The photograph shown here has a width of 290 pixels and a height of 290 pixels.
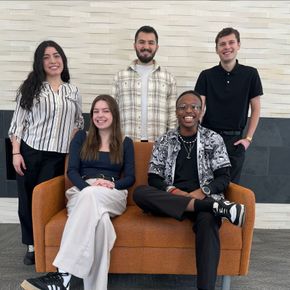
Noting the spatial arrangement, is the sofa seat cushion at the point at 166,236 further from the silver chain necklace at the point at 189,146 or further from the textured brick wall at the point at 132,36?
the textured brick wall at the point at 132,36

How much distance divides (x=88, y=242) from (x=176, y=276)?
2.84ft

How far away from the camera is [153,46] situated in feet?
9.61

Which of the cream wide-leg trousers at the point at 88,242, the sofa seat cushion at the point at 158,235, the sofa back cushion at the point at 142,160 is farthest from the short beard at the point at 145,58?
the sofa seat cushion at the point at 158,235

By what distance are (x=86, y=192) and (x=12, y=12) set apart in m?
2.28

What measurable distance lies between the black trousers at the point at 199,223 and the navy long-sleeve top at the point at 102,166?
7.7 inches

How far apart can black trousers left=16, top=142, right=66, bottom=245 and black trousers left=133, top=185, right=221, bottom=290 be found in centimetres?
75

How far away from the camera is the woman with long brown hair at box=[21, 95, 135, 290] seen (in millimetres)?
2008

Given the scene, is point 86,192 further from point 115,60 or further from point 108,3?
point 108,3

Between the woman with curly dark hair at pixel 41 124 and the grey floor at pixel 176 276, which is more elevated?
the woman with curly dark hair at pixel 41 124

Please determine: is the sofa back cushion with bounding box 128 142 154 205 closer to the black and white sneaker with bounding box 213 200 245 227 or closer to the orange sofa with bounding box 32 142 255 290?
the orange sofa with bounding box 32 142 255 290

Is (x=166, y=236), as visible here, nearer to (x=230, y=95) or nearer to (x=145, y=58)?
(x=230, y=95)

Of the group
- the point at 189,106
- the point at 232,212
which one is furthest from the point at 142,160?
the point at 232,212

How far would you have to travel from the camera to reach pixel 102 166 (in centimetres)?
249

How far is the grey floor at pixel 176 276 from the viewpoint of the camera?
239cm
